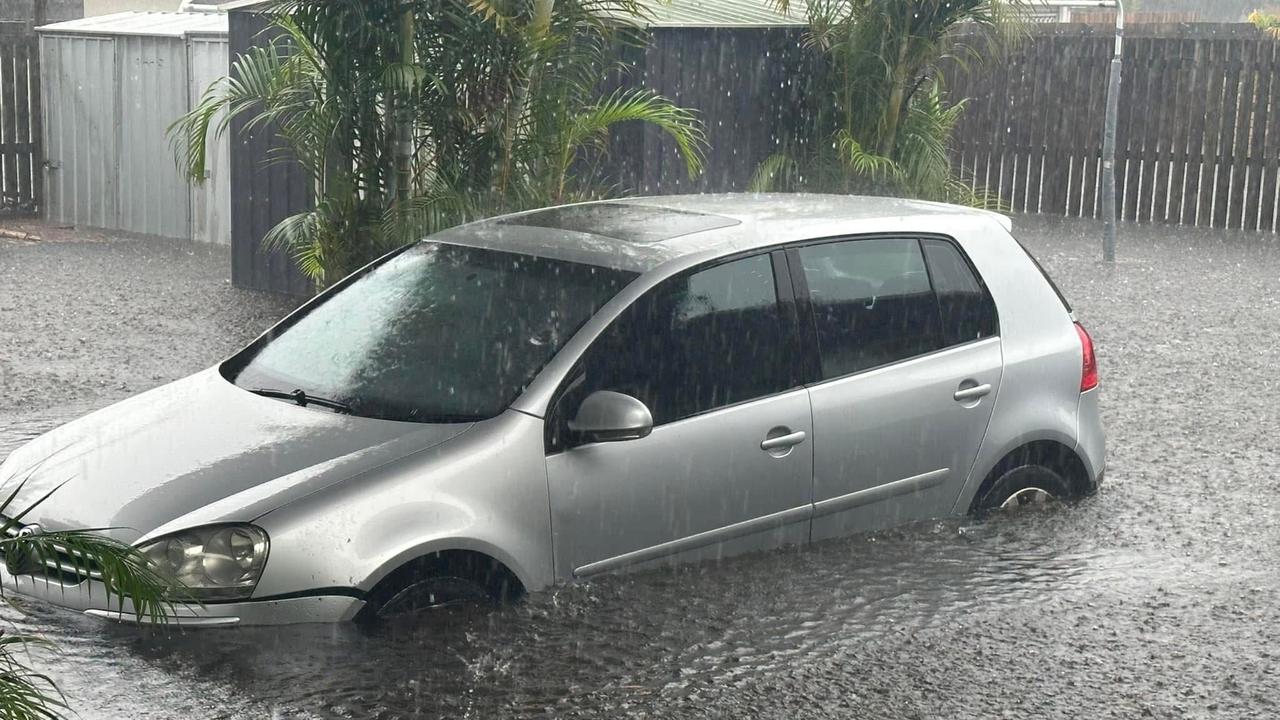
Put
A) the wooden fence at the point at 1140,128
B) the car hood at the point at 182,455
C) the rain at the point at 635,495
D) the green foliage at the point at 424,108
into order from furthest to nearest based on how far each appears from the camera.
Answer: the wooden fence at the point at 1140,128 → the green foliage at the point at 424,108 → the car hood at the point at 182,455 → the rain at the point at 635,495

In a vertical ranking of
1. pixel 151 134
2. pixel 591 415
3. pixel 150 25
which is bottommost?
pixel 591 415

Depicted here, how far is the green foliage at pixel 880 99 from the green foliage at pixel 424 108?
10.5 feet

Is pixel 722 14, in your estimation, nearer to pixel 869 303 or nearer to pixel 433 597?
pixel 869 303

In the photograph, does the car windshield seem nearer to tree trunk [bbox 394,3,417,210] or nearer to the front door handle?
the front door handle

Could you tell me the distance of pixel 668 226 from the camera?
19.9 ft

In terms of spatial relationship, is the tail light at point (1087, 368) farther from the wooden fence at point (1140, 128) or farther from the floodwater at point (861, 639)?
the wooden fence at point (1140, 128)

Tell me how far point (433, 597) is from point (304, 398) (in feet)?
3.29

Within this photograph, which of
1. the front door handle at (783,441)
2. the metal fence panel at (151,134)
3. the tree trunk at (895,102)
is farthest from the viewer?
the metal fence panel at (151,134)

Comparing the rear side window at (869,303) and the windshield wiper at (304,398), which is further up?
the rear side window at (869,303)

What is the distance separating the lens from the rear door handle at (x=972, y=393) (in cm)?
613

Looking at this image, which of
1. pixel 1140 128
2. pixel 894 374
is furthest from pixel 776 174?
pixel 894 374

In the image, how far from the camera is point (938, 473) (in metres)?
6.12

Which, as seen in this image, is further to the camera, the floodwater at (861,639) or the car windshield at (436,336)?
the car windshield at (436,336)

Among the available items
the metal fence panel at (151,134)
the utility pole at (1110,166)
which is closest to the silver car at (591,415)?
the utility pole at (1110,166)
